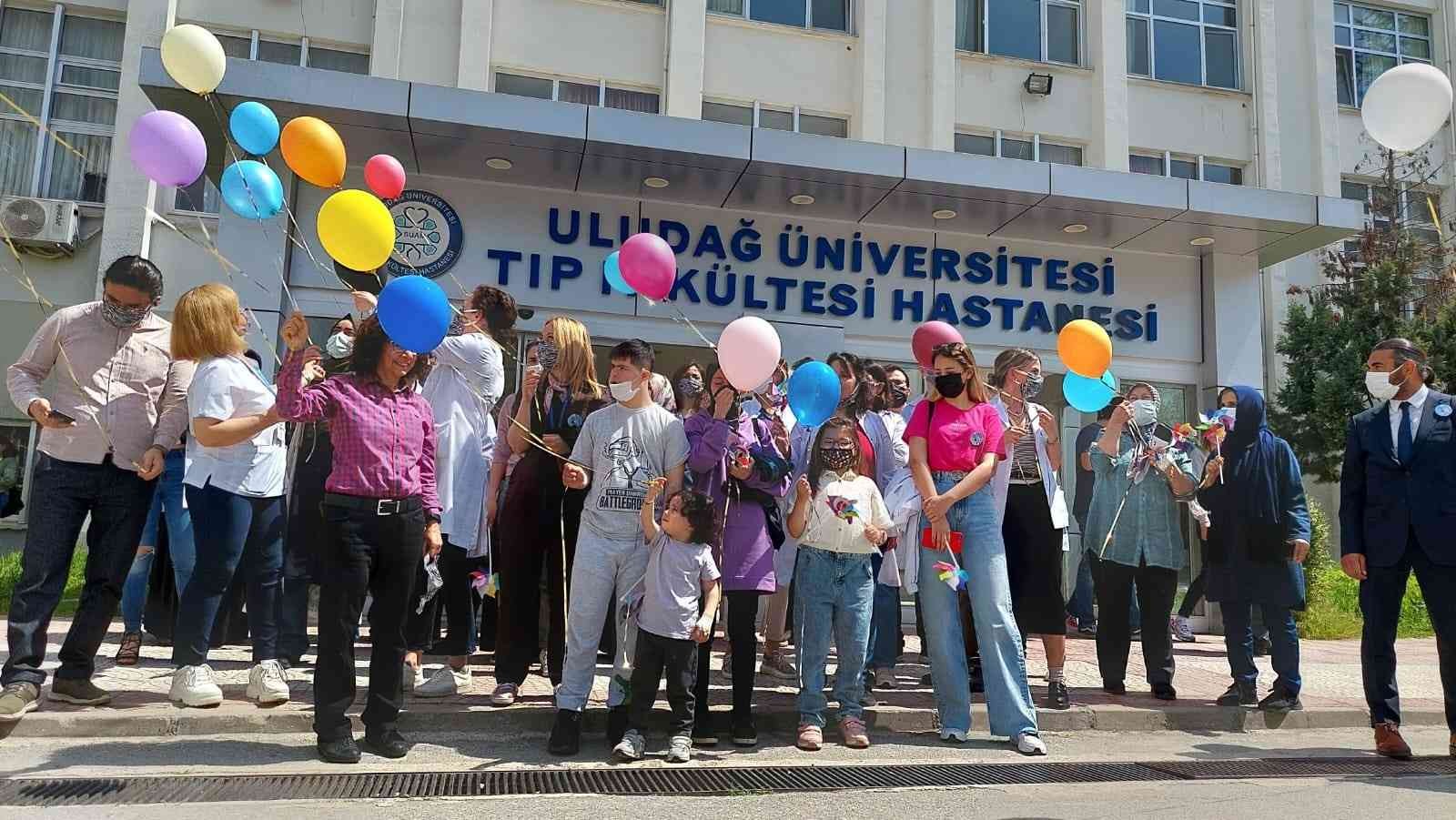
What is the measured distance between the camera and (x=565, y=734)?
5035 mm

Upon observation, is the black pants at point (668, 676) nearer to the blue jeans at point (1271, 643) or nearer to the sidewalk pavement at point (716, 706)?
the sidewalk pavement at point (716, 706)

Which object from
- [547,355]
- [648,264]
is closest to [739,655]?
[547,355]

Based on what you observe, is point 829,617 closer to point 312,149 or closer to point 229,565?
point 229,565

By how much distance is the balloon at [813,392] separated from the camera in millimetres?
5375

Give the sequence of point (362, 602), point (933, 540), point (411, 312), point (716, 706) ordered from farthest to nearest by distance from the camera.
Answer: point (716, 706), point (933, 540), point (362, 602), point (411, 312)

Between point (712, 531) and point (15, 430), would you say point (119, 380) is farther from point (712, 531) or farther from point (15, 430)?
point (15, 430)

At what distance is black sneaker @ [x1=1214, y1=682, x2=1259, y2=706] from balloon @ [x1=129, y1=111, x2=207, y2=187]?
7069 millimetres

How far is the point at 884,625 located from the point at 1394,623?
9.29 ft

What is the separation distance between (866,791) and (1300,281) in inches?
709

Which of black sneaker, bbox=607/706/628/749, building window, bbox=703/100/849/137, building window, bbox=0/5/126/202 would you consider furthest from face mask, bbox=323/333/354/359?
building window, bbox=0/5/126/202

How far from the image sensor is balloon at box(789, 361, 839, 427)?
17.6 ft

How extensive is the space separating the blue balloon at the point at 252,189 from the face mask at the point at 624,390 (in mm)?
3121

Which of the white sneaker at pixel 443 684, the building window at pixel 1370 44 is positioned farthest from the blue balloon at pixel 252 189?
the building window at pixel 1370 44

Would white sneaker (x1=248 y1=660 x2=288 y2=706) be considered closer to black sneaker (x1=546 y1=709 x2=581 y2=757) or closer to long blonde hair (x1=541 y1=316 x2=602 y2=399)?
black sneaker (x1=546 y1=709 x2=581 y2=757)
